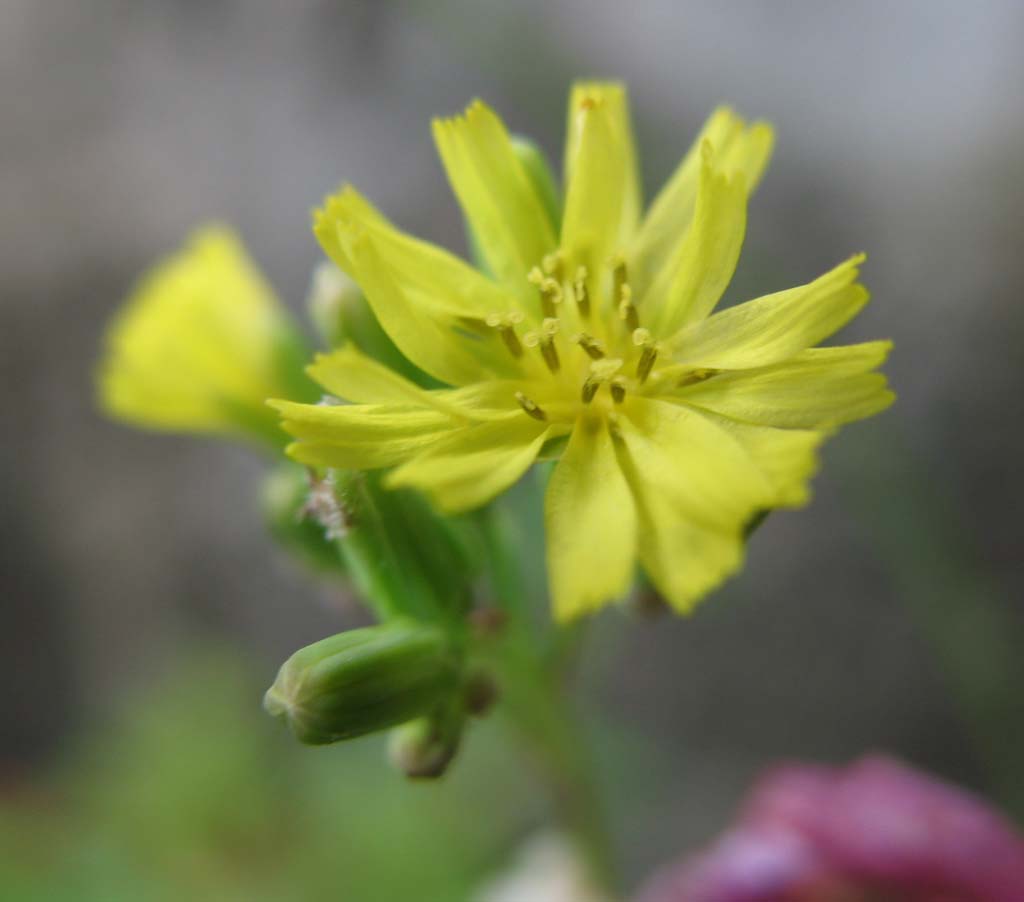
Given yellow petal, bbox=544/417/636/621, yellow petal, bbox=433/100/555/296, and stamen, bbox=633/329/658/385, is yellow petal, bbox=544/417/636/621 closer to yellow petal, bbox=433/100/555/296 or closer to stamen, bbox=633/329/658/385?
stamen, bbox=633/329/658/385

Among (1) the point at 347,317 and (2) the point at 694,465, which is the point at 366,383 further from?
(1) the point at 347,317

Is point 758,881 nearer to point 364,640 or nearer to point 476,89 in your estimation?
point 364,640

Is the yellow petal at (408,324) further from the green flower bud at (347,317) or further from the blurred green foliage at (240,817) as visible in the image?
the blurred green foliage at (240,817)

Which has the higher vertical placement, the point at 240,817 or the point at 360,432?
the point at 360,432

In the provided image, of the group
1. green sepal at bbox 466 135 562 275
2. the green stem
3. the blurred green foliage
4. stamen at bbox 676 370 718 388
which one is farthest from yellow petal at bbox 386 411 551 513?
the blurred green foliage

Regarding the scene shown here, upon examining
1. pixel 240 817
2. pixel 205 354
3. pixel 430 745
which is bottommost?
pixel 240 817

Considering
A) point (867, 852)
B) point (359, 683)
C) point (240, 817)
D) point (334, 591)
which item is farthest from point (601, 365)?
point (240, 817)
